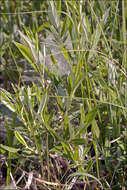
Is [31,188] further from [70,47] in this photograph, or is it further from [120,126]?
[70,47]

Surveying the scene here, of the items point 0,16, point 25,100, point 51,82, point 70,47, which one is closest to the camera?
point 25,100

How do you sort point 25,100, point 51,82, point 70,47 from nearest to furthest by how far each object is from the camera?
point 25,100 < point 51,82 < point 70,47

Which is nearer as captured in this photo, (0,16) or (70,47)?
(70,47)

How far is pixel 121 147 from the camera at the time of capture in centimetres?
120

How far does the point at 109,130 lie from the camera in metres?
1.25

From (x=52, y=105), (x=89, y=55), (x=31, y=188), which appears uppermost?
(x=89, y=55)

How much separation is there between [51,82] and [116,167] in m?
0.44

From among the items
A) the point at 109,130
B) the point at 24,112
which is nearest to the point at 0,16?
the point at 24,112

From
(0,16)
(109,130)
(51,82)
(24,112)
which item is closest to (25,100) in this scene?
(24,112)

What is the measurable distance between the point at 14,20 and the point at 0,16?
9cm

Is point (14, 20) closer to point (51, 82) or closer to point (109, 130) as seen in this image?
point (51, 82)

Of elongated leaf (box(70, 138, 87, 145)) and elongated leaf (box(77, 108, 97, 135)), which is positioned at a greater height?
elongated leaf (box(77, 108, 97, 135))

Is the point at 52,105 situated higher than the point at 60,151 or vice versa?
the point at 52,105

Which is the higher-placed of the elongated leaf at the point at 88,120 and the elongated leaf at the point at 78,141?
the elongated leaf at the point at 88,120
